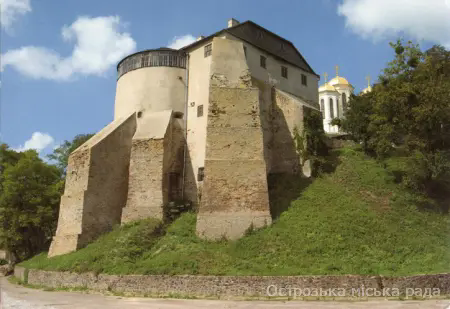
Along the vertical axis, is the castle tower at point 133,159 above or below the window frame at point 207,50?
below

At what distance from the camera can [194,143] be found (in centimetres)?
2495

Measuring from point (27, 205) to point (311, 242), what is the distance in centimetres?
1969

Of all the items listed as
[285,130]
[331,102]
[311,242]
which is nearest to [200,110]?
[285,130]

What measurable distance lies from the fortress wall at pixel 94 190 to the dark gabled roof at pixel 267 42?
7.82 meters

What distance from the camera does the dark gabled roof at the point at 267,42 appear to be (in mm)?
26523

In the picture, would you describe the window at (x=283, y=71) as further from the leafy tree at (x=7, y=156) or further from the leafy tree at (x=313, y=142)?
the leafy tree at (x=7, y=156)

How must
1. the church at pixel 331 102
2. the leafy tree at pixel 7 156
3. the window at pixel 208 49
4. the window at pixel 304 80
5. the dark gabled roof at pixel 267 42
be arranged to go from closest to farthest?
the window at pixel 208 49 < the dark gabled roof at pixel 267 42 < the leafy tree at pixel 7 156 < the window at pixel 304 80 < the church at pixel 331 102

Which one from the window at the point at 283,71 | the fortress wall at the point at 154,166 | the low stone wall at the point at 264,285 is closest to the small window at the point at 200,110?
the fortress wall at the point at 154,166

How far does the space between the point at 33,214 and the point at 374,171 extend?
21509mm

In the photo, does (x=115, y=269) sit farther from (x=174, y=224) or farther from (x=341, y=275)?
(x=341, y=275)

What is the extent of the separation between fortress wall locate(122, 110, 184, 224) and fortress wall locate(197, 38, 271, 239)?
347cm

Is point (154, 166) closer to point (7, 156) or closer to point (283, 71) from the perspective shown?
point (283, 71)

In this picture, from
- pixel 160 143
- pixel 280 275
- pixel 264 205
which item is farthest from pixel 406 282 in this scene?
pixel 160 143

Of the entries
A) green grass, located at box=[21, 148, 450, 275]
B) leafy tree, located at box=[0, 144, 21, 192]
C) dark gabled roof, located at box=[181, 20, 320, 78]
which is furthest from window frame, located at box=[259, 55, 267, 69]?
leafy tree, located at box=[0, 144, 21, 192]
